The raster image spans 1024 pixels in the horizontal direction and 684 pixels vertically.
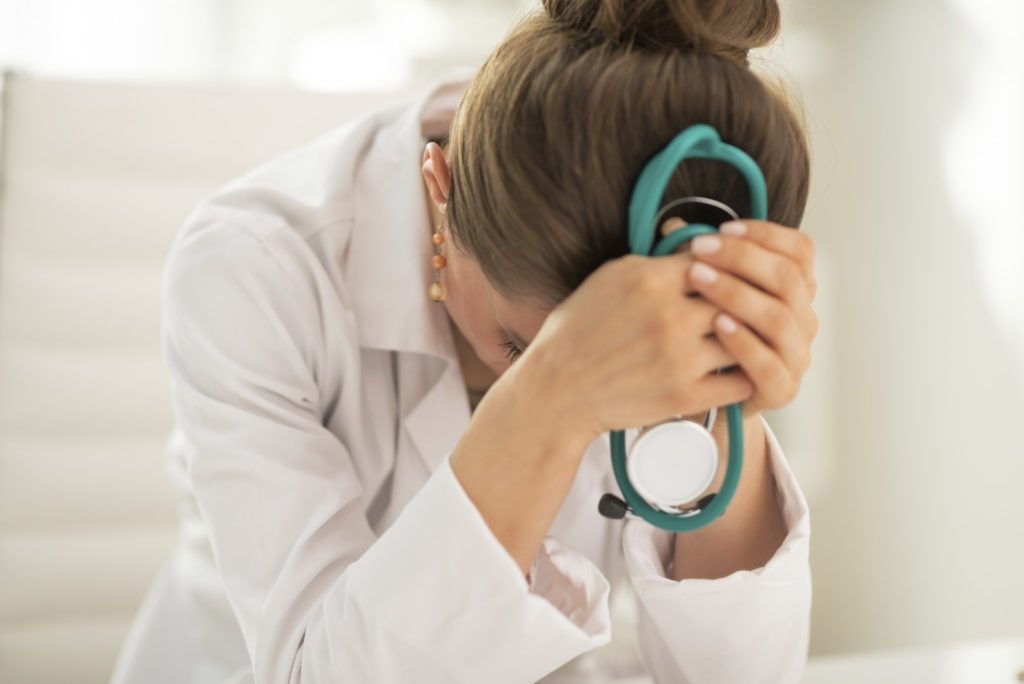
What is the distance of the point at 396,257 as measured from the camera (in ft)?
3.06

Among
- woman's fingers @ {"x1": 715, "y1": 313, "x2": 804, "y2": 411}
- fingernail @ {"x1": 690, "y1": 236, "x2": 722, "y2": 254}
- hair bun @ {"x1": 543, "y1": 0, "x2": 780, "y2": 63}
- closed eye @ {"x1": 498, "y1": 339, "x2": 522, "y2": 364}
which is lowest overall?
closed eye @ {"x1": 498, "y1": 339, "x2": 522, "y2": 364}

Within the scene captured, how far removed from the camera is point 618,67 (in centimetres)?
62

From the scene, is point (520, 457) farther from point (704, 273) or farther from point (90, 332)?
point (90, 332)

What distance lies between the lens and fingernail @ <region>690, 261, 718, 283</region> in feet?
1.92

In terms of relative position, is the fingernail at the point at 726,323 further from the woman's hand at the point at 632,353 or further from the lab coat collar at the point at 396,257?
the lab coat collar at the point at 396,257

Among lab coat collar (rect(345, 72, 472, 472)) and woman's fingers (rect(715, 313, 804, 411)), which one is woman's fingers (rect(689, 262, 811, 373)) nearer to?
woman's fingers (rect(715, 313, 804, 411))

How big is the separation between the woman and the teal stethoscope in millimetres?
16

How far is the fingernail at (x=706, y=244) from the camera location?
0.59m

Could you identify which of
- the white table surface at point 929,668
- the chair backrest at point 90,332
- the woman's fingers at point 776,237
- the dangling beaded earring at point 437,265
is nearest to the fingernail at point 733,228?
the woman's fingers at point 776,237

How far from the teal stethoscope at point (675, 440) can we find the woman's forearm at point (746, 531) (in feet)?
0.70

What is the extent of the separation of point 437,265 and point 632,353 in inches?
12.9

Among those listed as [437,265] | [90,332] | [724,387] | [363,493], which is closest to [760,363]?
[724,387]

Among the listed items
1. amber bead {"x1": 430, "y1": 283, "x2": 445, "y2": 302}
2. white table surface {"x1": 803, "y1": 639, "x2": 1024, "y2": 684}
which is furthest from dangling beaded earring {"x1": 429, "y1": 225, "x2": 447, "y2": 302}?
white table surface {"x1": 803, "y1": 639, "x2": 1024, "y2": 684}

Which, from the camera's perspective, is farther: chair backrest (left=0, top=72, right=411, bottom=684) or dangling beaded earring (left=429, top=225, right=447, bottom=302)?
chair backrest (left=0, top=72, right=411, bottom=684)
